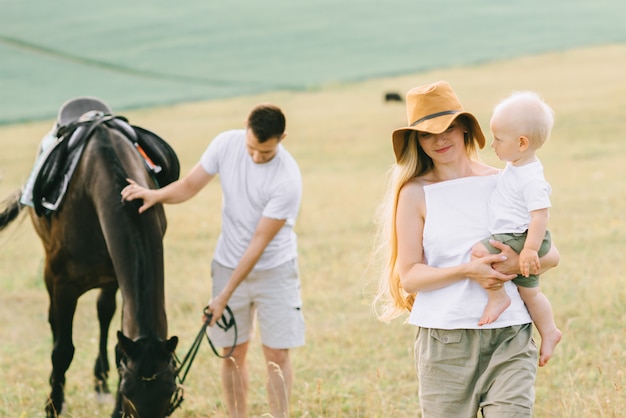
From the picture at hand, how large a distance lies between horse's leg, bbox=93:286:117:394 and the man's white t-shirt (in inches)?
55.6

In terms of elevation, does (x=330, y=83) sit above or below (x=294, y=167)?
above

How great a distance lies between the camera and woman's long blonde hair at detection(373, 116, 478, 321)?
12.0ft

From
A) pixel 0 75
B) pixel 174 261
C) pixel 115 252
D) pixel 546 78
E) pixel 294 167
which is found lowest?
pixel 174 261

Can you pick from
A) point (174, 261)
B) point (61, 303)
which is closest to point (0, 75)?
point (174, 261)

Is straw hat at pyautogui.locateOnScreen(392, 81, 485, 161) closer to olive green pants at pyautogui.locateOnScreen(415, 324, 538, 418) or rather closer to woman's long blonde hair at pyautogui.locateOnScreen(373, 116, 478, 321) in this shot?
woman's long blonde hair at pyautogui.locateOnScreen(373, 116, 478, 321)

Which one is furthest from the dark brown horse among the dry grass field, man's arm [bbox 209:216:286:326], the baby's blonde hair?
the baby's blonde hair

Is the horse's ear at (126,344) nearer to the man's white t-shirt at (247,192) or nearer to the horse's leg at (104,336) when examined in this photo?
the man's white t-shirt at (247,192)

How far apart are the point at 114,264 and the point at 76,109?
2.70 metres

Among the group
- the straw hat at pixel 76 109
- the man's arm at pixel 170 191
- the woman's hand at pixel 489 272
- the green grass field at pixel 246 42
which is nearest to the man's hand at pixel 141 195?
the man's arm at pixel 170 191

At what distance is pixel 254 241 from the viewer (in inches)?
193

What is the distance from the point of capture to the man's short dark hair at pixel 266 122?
4703mm

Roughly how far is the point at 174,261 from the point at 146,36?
37.5 m

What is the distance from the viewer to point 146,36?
46188 millimetres

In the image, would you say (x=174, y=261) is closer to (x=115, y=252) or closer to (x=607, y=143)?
(x=115, y=252)
